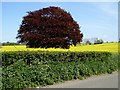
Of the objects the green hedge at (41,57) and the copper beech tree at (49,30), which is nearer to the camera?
the green hedge at (41,57)

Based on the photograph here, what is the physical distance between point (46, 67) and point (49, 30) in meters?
27.7

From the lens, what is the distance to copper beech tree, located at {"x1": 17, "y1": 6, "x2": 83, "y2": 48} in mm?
40375

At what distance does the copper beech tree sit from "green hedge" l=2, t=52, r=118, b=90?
2070cm

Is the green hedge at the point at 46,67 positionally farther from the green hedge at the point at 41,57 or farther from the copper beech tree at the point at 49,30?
the copper beech tree at the point at 49,30

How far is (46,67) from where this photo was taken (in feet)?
48.2

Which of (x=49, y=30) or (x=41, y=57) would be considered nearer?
(x=41, y=57)

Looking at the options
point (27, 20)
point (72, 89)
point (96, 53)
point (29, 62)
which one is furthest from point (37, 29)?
point (72, 89)

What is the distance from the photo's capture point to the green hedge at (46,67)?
12.6 meters

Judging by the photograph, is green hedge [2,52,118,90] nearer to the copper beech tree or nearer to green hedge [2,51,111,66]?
green hedge [2,51,111,66]

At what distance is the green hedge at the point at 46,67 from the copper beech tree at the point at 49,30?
20699mm

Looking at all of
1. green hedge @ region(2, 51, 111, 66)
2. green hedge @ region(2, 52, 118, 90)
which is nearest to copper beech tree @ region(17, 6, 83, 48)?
green hedge @ region(2, 52, 118, 90)

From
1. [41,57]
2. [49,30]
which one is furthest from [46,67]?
[49,30]

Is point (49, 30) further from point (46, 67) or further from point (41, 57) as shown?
point (46, 67)

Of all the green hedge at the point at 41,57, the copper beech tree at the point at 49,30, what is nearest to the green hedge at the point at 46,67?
the green hedge at the point at 41,57
